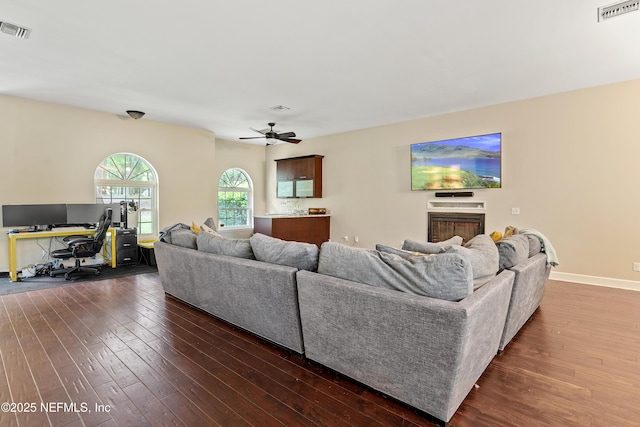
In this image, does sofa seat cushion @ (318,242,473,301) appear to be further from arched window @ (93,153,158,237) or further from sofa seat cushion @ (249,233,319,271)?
arched window @ (93,153,158,237)

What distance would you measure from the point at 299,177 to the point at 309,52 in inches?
189

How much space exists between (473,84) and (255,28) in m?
3.20

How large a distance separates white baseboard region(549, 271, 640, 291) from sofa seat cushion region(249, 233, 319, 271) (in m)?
4.57

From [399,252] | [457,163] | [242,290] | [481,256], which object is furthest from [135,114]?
[481,256]

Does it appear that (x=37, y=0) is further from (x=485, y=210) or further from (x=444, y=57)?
(x=485, y=210)

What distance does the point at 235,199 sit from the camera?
873 cm

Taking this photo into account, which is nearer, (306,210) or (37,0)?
(37,0)

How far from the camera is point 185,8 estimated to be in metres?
2.74

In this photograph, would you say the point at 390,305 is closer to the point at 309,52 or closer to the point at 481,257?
Answer: the point at 481,257

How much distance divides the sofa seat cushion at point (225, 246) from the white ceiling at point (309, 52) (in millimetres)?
2095

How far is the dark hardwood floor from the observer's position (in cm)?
176

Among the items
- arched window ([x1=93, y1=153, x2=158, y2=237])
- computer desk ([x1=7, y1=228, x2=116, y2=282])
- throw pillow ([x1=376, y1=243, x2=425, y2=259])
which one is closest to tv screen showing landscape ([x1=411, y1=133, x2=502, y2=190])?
throw pillow ([x1=376, y1=243, x2=425, y2=259])

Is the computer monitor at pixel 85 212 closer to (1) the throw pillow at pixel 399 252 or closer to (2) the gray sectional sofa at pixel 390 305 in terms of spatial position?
(2) the gray sectional sofa at pixel 390 305

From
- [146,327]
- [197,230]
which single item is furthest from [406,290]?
[197,230]
